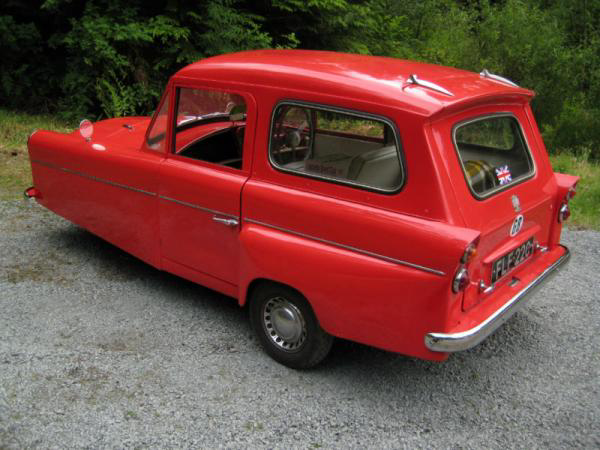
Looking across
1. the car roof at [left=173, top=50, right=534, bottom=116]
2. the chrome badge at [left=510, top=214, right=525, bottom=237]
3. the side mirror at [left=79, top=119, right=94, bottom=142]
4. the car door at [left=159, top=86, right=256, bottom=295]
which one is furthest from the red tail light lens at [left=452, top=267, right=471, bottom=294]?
the side mirror at [left=79, top=119, right=94, bottom=142]

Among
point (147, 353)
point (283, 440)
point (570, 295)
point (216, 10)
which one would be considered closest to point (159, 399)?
point (147, 353)

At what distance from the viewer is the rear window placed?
11.2 ft

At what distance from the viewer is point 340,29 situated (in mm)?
10391

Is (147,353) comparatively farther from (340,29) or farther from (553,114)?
(553,114)

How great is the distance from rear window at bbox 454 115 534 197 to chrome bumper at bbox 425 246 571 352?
640mm

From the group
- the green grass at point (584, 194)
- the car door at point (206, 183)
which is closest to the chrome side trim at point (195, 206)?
the car door at point (206, 183)

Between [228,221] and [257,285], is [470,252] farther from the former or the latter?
[228,221]

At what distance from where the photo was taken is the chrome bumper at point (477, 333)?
303cm

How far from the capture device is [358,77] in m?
3.44

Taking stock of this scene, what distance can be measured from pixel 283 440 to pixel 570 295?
2862 millimetres

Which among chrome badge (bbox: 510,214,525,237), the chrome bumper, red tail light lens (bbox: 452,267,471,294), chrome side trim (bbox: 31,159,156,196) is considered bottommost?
the chrome bumper

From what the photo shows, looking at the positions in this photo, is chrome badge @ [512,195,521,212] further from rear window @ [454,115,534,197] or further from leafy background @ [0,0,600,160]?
leafy background @ [0,0,600,160]

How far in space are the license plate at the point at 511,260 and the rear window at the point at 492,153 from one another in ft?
1.27

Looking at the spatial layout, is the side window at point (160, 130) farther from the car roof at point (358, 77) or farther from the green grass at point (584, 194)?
the green grass at point (584, 194)
